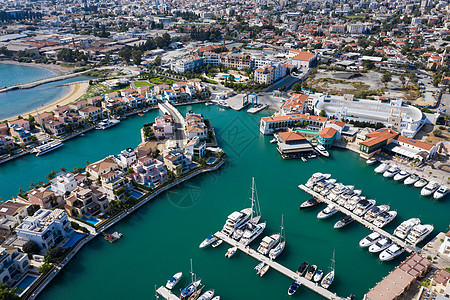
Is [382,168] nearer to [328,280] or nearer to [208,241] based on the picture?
[328,280]

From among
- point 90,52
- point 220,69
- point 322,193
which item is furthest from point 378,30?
point 322,193

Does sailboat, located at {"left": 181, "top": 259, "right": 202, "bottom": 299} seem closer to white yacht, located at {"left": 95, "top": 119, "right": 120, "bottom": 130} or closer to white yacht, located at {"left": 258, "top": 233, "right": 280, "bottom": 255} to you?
white yacht, located at {"left": 258, "top": 233, "right": 280, "bottom": 255}

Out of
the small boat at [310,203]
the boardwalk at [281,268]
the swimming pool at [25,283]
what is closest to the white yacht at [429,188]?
the small boat at [310,203]

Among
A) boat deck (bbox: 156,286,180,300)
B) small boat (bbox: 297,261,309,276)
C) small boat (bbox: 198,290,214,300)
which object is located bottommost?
boat deck (bbox: 156,286,180,300)

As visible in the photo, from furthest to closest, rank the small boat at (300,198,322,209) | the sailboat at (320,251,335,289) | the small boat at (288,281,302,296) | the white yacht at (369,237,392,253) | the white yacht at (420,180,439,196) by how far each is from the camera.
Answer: the white yacht at (420,180,439,196), the small boat at (300,198,322,209), the white yacht at (369,237,392,253), the sailboat at (320,251,335,289), the small boat at (288,281,302,296)

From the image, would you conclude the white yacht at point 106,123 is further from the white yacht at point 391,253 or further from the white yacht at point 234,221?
the white yacht at point 391,253

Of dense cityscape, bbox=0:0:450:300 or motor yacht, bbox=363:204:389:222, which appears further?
motor yacht, bbox=363:204:389:222

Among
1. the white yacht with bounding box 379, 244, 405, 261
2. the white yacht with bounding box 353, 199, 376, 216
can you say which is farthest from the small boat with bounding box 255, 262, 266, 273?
the white yacht with bounding box 353, 199, 376, 216

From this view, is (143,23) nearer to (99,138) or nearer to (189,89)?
(189,89)
